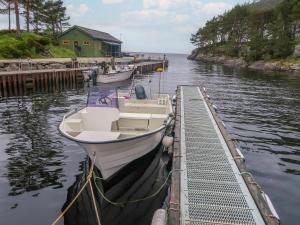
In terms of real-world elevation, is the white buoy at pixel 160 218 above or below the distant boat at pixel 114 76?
below

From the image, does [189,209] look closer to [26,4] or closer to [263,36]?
[26,4]

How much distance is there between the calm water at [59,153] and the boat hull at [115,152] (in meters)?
1.79

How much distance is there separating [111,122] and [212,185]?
15.1ft

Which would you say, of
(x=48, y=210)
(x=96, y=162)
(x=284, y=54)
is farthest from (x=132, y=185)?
(x=284, y=54)

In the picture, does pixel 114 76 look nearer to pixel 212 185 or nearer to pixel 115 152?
pixel 115 152

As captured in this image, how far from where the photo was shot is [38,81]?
34.4 m

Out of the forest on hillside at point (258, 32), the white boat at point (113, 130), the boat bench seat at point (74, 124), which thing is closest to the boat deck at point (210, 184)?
the white boat at point (113, 130)

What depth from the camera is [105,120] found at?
11461mm

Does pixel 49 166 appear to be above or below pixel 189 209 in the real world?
below

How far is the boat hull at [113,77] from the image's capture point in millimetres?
37669

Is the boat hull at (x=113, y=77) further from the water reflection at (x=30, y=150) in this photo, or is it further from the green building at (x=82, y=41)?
the green building at (x=82, y=41)

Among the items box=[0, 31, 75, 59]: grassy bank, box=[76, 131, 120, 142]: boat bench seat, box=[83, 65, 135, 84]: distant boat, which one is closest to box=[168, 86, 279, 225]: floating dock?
box=[76, 131, 120, 142]: boat bench seat

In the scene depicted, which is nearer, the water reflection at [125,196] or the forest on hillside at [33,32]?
the water reflection at [125,196]

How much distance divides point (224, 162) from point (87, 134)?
4.52 meters
